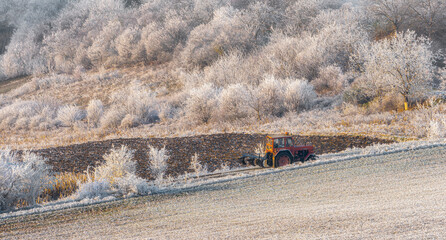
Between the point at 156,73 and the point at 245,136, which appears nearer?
the point at 245,136

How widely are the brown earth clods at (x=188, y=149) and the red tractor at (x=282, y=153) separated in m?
2.10

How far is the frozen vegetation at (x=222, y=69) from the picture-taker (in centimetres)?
2398

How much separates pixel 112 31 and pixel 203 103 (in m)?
37.2

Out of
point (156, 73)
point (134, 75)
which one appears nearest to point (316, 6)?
point (156, 73)

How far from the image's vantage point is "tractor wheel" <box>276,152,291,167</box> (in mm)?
12242

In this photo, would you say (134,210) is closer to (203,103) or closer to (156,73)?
(203,103)

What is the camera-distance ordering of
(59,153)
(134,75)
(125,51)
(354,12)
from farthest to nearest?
(125,51) → (134,75) → (354,12) → (59,153)

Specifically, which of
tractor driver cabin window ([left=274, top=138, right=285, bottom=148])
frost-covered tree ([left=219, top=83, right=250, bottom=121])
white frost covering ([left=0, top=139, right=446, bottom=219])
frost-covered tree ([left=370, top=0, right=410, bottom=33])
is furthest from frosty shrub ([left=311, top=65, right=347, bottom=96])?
tractor driver cabin window ([left=274, top=138, right=285, bottom=148])

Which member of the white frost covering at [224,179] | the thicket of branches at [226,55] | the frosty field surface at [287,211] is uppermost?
the thicket of branches at [226,55]

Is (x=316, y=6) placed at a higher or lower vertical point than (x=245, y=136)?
higher

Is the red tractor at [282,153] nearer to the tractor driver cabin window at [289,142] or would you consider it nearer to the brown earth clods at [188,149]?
the tractor driver cabin window at [289,142]

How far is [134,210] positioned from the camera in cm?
Answer: 860

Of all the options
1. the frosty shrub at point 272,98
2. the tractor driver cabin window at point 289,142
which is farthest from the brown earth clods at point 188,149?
the frosty shrub at point 272,98

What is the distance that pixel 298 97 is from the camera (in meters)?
26.3
